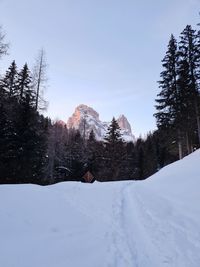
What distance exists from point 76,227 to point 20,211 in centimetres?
194

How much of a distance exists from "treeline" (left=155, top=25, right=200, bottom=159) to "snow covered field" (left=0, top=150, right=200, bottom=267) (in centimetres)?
1804

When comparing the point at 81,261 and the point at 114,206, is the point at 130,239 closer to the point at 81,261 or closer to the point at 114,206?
the point at 81,261

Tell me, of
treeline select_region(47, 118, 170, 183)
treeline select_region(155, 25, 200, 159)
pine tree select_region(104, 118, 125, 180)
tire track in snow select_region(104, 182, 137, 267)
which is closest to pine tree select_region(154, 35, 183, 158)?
treeline select_region(155, 25, 200, 159)

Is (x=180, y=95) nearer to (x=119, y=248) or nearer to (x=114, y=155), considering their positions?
(x=114, y=155)

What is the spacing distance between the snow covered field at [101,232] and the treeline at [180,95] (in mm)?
18043

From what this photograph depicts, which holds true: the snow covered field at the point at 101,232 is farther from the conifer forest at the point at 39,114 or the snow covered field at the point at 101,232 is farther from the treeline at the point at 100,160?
the treeline at the point at 100,160

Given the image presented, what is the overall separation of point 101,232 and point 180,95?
2439cm

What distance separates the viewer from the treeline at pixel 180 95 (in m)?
28.1

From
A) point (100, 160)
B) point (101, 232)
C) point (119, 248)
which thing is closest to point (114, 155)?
point (100, 160)

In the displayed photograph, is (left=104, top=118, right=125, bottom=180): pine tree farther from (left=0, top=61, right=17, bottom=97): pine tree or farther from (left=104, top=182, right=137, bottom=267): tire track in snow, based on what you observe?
(left=104, top=182, right=137, bottom=267): tire track in snow

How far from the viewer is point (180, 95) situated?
28906mm

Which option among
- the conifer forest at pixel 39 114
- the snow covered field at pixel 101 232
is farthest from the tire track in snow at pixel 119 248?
the conifer forest at pixel 39 114

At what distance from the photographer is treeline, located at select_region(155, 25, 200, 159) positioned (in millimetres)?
28064

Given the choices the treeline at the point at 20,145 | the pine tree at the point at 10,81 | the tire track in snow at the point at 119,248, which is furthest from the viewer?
the pine tree at the point at 10,81
